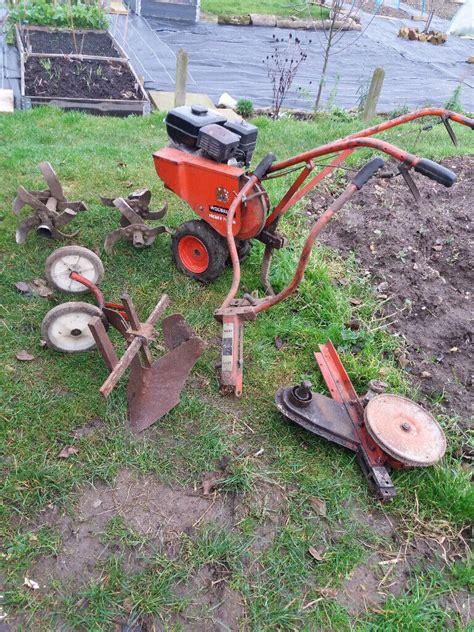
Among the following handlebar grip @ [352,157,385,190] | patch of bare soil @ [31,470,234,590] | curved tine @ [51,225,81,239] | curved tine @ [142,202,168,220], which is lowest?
patch of bare soil @ [31,470,234,590]

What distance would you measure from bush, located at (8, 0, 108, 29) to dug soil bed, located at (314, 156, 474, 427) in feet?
22.8

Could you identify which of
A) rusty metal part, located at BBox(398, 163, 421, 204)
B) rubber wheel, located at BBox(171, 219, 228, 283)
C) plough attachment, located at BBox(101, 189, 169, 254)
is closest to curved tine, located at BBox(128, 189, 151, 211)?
plough attachment, located at BBox(101, 189, 169, 254)

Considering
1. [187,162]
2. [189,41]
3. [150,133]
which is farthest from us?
[189,41]

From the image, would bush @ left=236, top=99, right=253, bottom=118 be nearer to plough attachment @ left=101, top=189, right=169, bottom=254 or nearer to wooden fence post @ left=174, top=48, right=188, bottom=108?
wooden fence post @ left=174, top=48, right=188, bottom=108

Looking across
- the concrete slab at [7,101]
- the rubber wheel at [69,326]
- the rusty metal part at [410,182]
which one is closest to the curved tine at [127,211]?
the rubber wheel at [69,326]

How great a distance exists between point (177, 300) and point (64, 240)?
42.0 inches

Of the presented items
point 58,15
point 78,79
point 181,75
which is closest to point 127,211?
point 181,75

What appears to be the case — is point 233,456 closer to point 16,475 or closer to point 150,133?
point 16,475

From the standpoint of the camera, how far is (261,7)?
1480cm

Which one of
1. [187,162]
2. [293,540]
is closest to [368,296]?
[187,162]

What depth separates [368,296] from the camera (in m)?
3.90

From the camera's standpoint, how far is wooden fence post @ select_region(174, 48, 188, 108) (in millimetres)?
6887

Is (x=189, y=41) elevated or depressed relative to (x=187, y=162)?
depressed

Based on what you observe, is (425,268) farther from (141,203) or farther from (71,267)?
(71,267)
